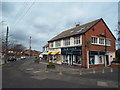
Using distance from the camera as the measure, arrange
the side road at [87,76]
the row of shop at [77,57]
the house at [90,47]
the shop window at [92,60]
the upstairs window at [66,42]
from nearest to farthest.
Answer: the side road at [87,76] < the house at [90,47] < the shop window at [92,60] < the row of shop at [77,57] < the upstairs window at [66,42]

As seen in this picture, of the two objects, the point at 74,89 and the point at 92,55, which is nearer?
the point at 74,89

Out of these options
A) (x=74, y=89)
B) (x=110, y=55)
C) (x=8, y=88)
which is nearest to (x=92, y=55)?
(x=110, y=55)

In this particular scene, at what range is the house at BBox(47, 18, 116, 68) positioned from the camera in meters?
18.0

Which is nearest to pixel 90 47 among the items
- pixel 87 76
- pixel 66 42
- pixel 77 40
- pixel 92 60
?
pixel 92 60

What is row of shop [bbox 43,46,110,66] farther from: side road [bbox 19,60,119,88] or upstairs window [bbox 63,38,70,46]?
side road [bbox 19,60,119,88]

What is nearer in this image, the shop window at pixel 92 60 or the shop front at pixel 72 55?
the shop window at pixel 92 60

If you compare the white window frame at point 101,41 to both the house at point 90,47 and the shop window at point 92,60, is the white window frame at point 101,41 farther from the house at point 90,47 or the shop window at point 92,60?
the shop window at point 92,60

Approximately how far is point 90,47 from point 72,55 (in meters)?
4.27

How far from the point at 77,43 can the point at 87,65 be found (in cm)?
486

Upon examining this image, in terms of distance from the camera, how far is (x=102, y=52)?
19.8m

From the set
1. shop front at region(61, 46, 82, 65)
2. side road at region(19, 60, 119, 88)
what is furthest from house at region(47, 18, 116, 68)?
side road at region(19, 60, 119, 88)

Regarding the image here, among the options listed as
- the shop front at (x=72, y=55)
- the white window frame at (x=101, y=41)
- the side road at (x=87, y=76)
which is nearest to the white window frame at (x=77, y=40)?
the shop front at (x=72, y=55)

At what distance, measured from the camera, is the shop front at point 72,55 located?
18875 mm

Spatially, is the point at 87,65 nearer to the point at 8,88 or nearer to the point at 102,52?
the point at 102,52
